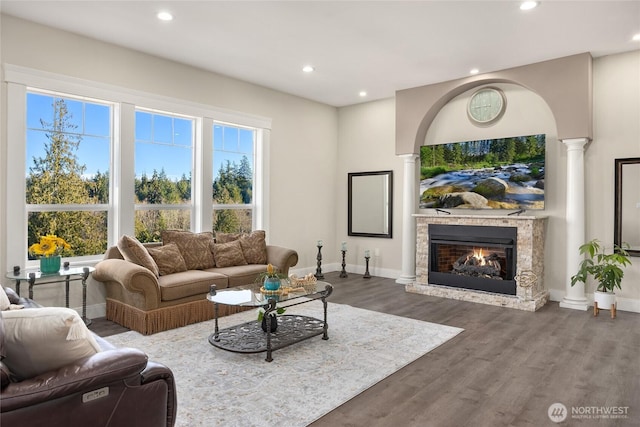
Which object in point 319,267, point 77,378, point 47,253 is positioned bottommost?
point 319,267

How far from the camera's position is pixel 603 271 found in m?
4.59

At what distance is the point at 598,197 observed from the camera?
16.4 feet

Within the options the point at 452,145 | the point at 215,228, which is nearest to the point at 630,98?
the point at 452,145

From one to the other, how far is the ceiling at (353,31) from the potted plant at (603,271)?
2325 mm

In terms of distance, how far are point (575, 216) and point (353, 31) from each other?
3425mm

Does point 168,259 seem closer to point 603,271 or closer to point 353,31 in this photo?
point 353,31

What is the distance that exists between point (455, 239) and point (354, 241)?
7.27ft

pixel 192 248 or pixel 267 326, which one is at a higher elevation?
pixel 192 248

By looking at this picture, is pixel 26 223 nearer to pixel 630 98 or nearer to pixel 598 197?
pixel 598 197

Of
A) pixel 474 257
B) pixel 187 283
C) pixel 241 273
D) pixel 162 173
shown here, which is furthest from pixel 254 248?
pixel 474 257

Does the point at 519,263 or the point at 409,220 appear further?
the point at 409,220

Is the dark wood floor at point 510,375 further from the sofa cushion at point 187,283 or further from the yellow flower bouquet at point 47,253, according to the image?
the yellow flower bouquet at point 47,253

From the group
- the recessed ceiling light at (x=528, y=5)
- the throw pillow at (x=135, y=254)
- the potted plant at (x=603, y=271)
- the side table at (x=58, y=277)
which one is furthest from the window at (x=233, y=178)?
the potted plant at (x=603, y=271)

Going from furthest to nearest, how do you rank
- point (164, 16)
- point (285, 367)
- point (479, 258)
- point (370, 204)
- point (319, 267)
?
point (370, 204), point (319, 267), point (479, 258), point (164, 16), point (285, 367)
